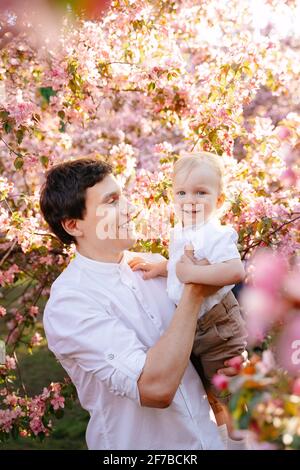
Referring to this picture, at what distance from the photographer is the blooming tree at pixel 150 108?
3.15 meters

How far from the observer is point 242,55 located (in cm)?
337

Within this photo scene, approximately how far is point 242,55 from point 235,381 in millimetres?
2499

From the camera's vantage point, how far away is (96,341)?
2.02 meters

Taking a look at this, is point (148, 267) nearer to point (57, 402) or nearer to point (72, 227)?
point (72, 227)

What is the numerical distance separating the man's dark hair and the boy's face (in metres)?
0.28

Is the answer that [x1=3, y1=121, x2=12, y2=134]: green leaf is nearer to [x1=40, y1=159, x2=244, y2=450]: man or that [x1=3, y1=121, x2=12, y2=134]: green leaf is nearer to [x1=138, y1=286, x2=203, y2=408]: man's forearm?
[x1=40, y1=159, x2=244, y2=450]: man

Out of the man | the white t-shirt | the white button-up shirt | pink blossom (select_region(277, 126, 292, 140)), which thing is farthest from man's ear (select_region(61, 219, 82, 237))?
pink blossom (select_region(277, 126, 292, 140))

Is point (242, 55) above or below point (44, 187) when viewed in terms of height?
above

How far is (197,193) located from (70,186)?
47 cm

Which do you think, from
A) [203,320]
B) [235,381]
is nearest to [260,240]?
[203,320]

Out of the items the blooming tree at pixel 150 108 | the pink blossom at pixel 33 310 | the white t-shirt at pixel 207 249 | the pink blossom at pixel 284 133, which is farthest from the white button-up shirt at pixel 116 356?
the pink blossom at pixel 33 310

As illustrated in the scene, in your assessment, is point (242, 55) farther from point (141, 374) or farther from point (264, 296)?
point (264, 296)

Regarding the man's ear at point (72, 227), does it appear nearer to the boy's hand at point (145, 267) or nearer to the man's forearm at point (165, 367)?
the boy's hand at point (145, 267)

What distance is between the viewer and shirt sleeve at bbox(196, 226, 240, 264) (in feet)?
7.43
